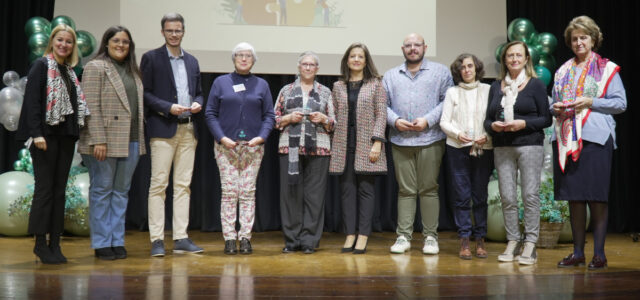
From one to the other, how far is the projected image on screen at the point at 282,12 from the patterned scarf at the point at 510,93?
1.91m

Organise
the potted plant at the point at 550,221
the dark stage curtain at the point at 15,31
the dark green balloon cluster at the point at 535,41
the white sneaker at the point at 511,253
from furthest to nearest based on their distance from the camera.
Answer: the dark stage curtain at the point at 15,31, the dark green balloon cluster at the point at 535,41, the potted plant at the point at 550,221, the white sneaker at the point at 511,253

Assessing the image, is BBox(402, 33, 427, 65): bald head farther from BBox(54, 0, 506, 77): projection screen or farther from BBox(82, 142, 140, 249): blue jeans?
BBox(82, 142, 140, 249): blue jeans

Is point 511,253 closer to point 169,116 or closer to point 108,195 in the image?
point 169,116

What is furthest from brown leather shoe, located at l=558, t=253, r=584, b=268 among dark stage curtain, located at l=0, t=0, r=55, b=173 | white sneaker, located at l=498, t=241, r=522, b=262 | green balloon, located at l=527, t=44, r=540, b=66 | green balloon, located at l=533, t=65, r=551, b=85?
dark stage curtain, located at l=0, t=0, r=55, b=173

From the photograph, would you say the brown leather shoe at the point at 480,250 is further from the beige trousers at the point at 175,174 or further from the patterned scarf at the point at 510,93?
the beige trousers at the point at 175,174

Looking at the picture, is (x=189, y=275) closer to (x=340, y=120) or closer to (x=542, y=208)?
(x=340, y=120)

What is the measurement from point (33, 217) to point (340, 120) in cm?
196

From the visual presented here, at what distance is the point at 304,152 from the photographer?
12.9ft

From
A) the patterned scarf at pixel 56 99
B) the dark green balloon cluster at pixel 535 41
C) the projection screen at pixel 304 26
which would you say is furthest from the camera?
the dark green balloon cluster at pixel 535 41

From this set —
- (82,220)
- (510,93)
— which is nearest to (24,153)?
(82,220)

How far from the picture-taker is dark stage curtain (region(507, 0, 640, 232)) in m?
5.91

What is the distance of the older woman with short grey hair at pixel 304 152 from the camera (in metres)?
3.91

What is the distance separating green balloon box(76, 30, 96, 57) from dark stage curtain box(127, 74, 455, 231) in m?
1.06

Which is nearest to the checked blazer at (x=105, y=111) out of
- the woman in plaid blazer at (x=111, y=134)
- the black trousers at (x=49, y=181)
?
the woman in plaid blazer at (x=111, y=134)
